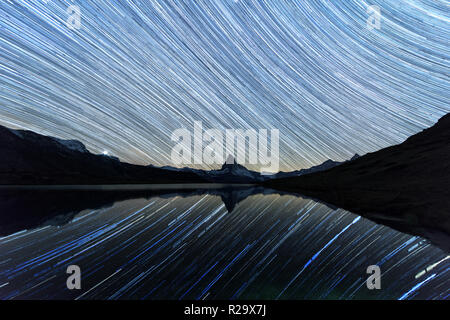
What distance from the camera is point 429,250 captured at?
1116cm

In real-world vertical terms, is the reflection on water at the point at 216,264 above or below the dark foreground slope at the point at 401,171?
below

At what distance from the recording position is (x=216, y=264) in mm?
9266

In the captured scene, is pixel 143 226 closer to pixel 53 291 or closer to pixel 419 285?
pixel 53 291

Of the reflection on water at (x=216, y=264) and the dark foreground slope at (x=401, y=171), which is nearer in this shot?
the reflection on water at (x=216, y=264)

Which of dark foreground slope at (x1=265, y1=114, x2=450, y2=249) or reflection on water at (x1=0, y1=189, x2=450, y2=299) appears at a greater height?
dark foreground slope at (x1=265, y1=114, x2=450, y2=249)

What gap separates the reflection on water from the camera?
23.0ft

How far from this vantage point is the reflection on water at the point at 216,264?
7.02m

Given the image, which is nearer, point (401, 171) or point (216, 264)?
point (216, 264)

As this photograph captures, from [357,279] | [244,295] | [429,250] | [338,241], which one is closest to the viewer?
[244,295]

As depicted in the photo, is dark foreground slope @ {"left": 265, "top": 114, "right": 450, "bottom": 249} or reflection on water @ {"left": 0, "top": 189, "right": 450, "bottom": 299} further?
dark foreground slope @ {"left": 265, "top": 114, "right": 450, "bottom": 249}

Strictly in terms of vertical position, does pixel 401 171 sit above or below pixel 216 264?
above

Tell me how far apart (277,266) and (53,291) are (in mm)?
6917
